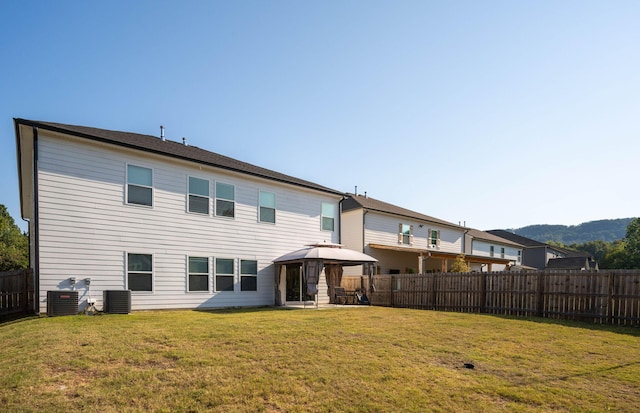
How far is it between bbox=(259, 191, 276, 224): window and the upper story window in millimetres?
12872

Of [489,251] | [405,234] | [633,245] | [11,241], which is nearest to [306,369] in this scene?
[405,234]

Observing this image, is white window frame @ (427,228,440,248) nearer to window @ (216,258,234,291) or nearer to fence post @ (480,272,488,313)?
fence post @ (480,272,488,313)

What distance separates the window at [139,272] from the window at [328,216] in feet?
26.9

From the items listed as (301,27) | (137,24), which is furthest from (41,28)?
(301,27)

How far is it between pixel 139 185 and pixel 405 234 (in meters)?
19.1

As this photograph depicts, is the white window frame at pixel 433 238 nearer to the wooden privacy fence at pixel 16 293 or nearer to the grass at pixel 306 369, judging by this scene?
the grass at pixel 306 369

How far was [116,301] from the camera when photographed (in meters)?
11.3

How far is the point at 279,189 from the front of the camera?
658 inches

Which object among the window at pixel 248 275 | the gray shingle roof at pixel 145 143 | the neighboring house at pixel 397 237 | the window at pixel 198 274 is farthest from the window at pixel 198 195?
the neighboring house at pixel 397 237

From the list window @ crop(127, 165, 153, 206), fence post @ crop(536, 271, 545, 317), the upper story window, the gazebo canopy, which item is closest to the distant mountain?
the upper story window

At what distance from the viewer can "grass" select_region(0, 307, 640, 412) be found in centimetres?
420

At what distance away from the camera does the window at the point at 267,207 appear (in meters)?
16.1

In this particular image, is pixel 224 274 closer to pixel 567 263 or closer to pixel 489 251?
pixel 489 251

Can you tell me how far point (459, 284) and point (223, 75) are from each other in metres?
12.1
